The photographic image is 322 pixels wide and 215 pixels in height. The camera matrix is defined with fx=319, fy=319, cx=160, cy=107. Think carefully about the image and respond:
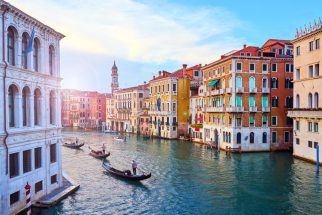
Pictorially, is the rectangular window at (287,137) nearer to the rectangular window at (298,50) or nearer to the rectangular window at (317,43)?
the rectangular window at (298,50)

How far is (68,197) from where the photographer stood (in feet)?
53.6

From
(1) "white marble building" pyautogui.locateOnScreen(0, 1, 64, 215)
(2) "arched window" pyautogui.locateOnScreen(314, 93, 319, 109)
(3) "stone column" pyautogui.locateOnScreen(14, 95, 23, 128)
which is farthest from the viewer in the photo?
(2) "arched window" pyautogui.locateOnScreen(314, 93, 319, 109)

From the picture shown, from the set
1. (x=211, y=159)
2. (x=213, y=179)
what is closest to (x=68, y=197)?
(x=213, y=179)

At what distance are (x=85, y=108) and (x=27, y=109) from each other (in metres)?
74.5

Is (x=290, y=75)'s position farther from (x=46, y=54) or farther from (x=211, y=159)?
(x=46, y=54)

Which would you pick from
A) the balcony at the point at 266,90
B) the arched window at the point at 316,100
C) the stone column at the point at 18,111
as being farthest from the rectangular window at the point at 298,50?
the stone column at the point at 18,111

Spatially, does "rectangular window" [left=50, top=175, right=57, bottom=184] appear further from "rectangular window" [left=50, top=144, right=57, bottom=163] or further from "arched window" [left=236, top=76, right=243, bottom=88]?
"arched window" [left=236, top=76, right=243, bottom=88]

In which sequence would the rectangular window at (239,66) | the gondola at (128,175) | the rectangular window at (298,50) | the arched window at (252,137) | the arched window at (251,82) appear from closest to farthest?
1. the gondola at (128,175)
2. the rectangular window at (298,50)
3. the rectangular window at (239,66)
4. the arched window at (251,82)
5. the arched window at (252,137)

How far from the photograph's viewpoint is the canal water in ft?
50.6

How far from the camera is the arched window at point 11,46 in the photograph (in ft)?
42.0

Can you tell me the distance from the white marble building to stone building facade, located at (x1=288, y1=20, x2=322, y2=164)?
64.9 ft

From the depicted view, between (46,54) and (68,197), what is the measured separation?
287 inches

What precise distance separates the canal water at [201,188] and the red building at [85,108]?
187 feet

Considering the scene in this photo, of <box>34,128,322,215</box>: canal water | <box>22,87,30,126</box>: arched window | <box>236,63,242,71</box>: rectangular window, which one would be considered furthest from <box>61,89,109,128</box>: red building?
<box>22,87,30,126</box>: arched window
